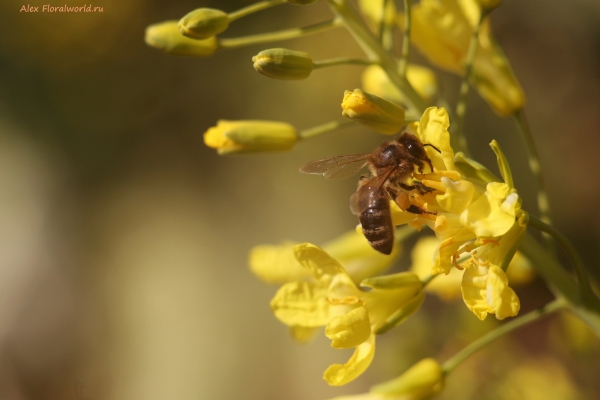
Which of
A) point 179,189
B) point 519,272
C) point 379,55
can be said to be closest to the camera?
point 379,55

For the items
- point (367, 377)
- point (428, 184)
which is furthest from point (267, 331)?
point (428, 184)

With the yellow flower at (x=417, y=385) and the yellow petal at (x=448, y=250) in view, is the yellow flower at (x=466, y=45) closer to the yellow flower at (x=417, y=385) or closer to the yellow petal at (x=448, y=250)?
the yellow petal at (x=448, y=250)

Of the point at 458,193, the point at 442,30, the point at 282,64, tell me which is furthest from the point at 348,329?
the point at 442,30

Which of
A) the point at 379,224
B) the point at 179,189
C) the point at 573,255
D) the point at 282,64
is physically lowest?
the point at 573,255

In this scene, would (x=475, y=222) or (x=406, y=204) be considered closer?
(x=475, y=222)

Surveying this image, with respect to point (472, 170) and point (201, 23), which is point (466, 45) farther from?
point (201, 23)

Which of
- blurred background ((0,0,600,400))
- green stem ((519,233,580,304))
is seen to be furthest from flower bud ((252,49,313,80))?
blurred background ((0,0,600,400))

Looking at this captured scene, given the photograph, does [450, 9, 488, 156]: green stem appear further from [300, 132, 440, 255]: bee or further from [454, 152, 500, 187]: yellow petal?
[454, 152, 500, 187]: yellow petal
